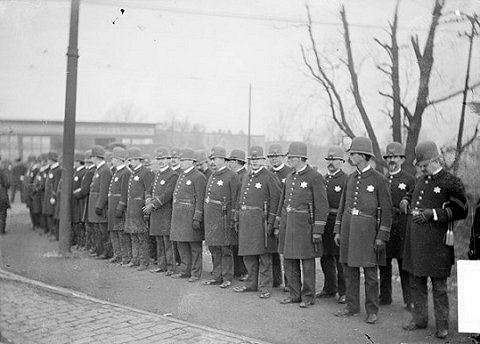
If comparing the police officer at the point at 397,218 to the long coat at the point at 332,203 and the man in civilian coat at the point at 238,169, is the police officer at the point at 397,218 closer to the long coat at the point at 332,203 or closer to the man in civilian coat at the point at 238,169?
the long coat at the point at 332,203

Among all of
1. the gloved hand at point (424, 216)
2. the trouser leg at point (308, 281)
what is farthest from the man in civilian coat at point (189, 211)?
the gloved hand at point (424, 216)

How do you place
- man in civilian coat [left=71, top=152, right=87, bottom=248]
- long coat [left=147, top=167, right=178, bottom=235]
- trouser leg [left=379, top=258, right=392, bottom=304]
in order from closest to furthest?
trouser leg [left=379, top=258, right=392, bottom=304] < long coat [left=147, top=167, right=178, bottom=235] < man in civilian coat [left=71, top=152, right=87, bottom=248]

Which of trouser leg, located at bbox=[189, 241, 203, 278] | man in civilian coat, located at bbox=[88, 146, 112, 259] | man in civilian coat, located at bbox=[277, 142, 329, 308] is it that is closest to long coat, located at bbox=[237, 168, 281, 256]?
man in civilian coat, located at bbox=[277, 142, 329, 308]

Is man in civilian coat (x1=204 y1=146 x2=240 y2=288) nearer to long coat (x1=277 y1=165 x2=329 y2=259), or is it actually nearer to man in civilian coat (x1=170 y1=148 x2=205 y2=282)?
man in civilian coat (x1=170 y1=148 x2=205 y2=282)

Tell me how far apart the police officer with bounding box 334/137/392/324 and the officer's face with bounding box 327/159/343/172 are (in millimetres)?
883

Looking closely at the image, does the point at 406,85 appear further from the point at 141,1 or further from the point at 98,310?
the point at 98,310

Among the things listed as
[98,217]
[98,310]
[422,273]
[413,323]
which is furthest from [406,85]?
[98,217]

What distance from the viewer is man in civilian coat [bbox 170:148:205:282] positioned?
641 centimetres

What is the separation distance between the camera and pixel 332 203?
595 centimetres

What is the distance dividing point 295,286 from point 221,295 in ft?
2.79

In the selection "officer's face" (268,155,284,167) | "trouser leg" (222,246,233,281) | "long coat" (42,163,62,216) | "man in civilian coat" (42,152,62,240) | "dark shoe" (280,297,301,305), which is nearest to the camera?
"dark shoe" (280,297,301,305)

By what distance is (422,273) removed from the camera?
436cm

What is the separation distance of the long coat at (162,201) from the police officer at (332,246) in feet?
7.07

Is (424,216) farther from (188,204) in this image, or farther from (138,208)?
(138,208)
